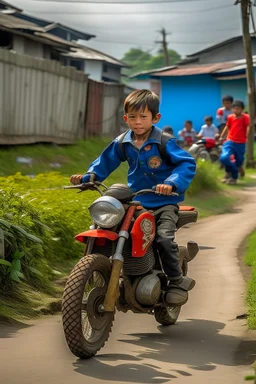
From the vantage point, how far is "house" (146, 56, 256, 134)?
46781 millimetres

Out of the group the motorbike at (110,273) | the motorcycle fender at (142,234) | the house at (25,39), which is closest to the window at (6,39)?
the house at (25,39)

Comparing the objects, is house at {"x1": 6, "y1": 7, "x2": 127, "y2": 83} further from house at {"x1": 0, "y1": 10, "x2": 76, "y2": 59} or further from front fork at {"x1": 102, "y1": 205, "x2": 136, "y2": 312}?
front fork at {"x1": 102, "y1": 205, "x2": 136, "y2": 312}

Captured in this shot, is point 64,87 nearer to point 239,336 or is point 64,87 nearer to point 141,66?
point 239,336

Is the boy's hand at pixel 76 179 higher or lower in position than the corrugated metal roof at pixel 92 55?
lower

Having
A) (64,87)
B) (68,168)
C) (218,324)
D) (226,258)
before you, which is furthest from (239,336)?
(64,87)

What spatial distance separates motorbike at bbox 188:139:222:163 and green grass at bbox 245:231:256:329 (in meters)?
10.6

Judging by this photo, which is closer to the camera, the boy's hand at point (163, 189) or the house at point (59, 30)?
the boy's hand at point (163, 189)

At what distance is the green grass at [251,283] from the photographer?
7.65 metres

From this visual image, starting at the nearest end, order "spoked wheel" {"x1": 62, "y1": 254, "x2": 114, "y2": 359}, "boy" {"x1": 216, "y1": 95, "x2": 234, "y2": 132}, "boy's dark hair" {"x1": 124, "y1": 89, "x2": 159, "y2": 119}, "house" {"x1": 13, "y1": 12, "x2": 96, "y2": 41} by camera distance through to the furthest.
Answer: "spoked wheel" {"x1": 62, "y1": 254, "x2": 114, "y2": 359} < "boy's dark hair" {"x1": 124, "y1": 89, "x2": 159, "y2": 119} < "boy" {"x1": 216, "y1": 95, "x2": 234, "y2": 132} < "house" {"x1": 13, "y1": 12, "x2": 96, "y2": 41}

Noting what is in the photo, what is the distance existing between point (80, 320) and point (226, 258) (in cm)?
558

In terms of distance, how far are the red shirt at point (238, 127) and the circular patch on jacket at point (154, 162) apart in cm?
1394

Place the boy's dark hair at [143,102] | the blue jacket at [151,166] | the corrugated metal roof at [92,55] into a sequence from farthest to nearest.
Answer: the corrugated metal roof at [92,55] → the blue jacket at [151,166] → the boy's dark hair at [143,102]

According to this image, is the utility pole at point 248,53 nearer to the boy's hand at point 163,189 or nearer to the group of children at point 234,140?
the group of children at point 234,140

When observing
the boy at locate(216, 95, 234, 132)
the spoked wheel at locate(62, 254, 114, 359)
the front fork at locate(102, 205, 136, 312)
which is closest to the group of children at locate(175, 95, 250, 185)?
the boy at locate(216, 95, 234, 132)
